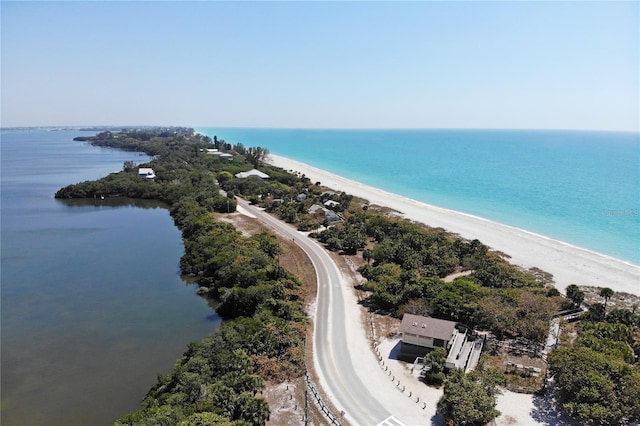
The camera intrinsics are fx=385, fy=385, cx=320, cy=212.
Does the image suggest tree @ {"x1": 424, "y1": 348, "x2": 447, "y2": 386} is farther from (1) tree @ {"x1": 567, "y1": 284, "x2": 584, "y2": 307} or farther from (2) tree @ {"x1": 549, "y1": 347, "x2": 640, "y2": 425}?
(1) tree @ {"x1": 567, "y1": 284, "x2": 584, "y2": 307}

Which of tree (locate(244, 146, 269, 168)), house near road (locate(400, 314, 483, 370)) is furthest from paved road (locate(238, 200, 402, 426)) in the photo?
tree (locate(244, 146, 269, 168))

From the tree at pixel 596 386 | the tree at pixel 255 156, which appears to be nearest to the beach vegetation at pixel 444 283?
the tree at pixel 596 386

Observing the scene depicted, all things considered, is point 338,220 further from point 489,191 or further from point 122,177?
point 122,177

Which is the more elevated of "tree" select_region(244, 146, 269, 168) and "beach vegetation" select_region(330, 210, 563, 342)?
"tree" select_region(244, 146, 269, 168)

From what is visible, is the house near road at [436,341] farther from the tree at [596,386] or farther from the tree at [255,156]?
the tree at [255,156]

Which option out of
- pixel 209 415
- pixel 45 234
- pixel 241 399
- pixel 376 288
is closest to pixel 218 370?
pixel 241 399
